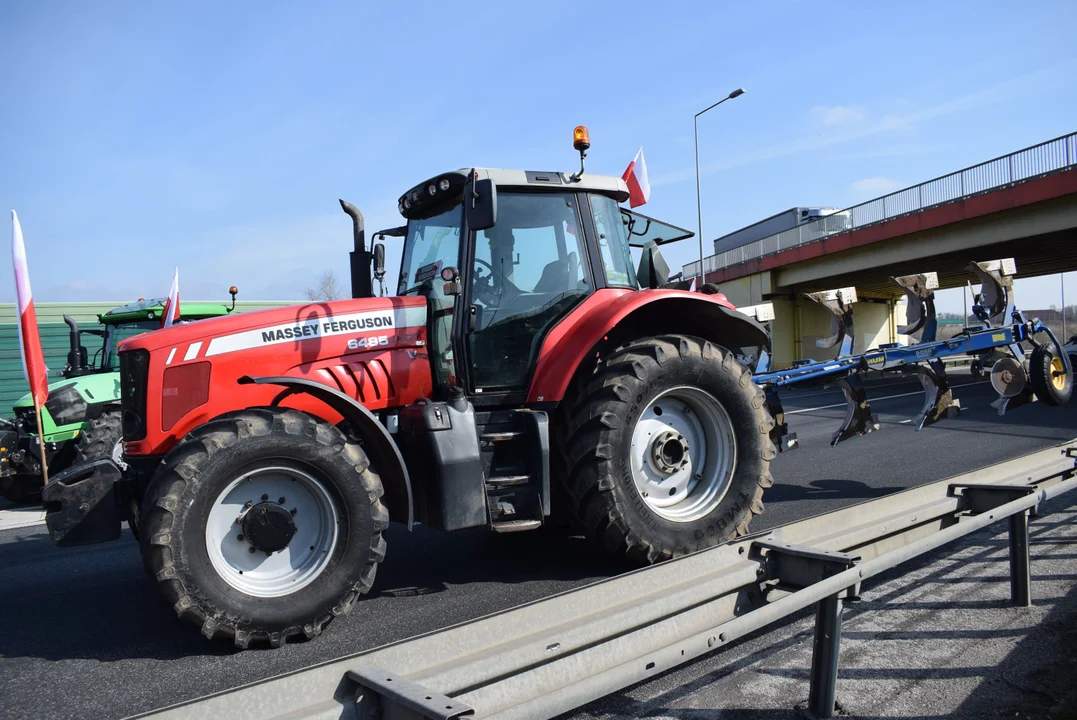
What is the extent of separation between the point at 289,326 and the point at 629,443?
6.21 ft

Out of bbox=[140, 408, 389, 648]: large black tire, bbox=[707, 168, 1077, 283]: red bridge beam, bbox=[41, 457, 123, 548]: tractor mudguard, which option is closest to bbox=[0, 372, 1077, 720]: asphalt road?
bbox=[140, 408, 389, 648]: large black tire

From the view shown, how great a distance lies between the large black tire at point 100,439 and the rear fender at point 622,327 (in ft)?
→ 17.6

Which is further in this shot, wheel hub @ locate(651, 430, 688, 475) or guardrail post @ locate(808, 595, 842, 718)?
wheel hub @ locate(651, 430, 688, 475)

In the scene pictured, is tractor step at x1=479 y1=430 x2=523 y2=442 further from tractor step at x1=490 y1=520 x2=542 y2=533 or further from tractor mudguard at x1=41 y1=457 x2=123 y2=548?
tractor mudguard at x1=41 y1=457 x2=123 y2=548

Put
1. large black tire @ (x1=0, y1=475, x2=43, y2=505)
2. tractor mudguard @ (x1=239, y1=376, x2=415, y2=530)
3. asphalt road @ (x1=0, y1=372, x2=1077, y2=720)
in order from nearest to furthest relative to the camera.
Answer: asphalt road @ (x1=0, y1=372, x2=1077, y2=720) → tractor mudguard @ (x1=239, y1=376, x2=415, y2=530) → large black tire @ (x1=0, y1=475, x2=43, y2=505)

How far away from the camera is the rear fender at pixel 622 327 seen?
4.21 m

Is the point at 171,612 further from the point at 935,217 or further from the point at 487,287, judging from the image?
the point at 935,217

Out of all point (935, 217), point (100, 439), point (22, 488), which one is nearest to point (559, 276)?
point (100, 439)

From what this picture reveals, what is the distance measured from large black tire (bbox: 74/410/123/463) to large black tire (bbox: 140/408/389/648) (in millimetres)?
4992

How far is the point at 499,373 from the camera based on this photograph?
14.3ft

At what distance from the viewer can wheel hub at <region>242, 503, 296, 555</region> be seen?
3412 mm

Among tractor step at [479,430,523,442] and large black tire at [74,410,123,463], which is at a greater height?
tractor step at [479,430,523,442]

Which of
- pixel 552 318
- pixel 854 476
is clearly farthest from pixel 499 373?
pixel 854 476

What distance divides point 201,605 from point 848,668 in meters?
2.70
